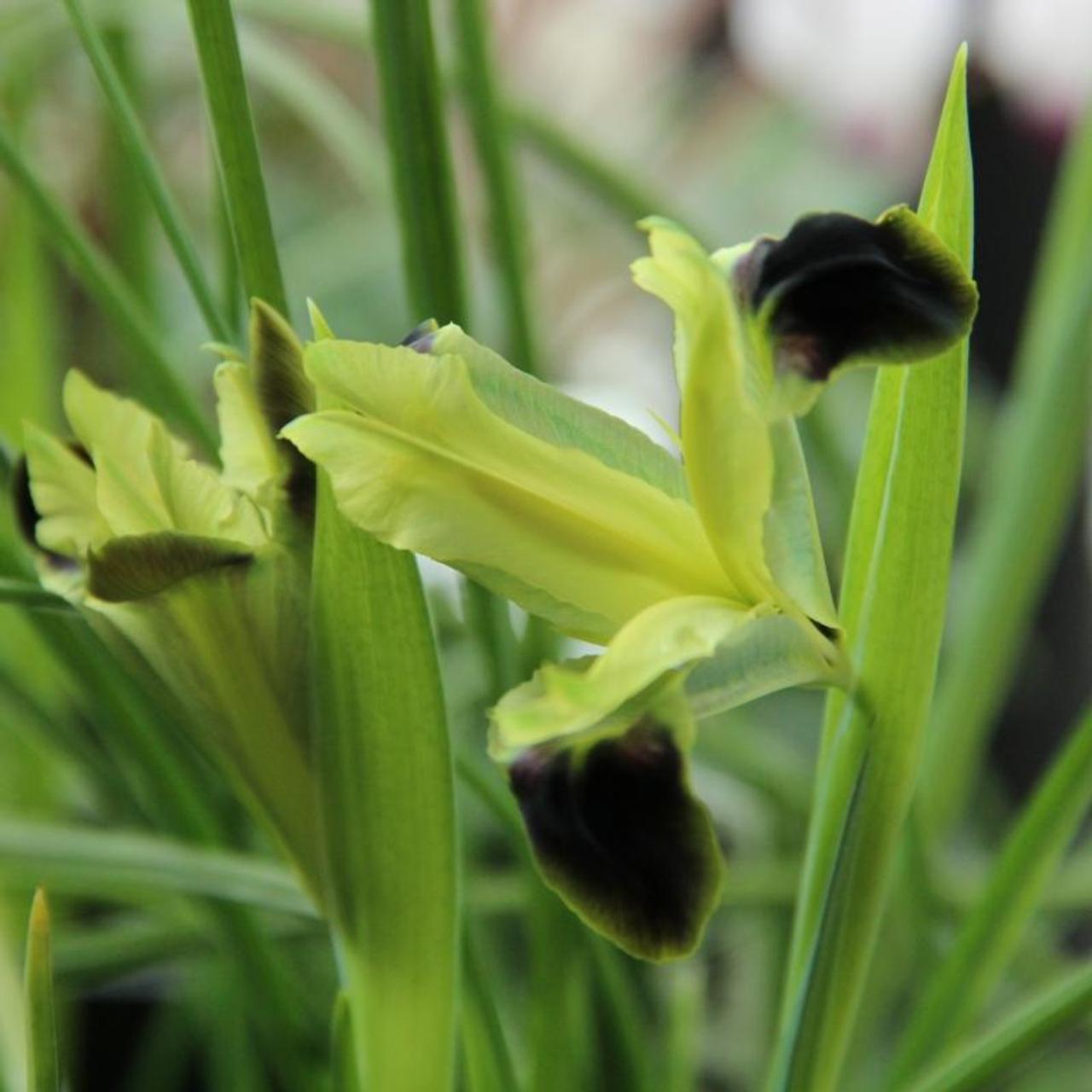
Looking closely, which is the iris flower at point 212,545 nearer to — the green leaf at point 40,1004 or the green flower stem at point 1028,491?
the green leaf at point 40,1004

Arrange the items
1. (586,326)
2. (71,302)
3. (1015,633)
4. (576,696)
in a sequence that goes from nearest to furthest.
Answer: (576,696) < (1015,633) < (71,302) < (586,326)

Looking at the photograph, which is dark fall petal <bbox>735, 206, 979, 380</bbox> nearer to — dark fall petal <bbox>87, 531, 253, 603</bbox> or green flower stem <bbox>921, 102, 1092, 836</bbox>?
dark fall petal <bbox>87, 531, 253, 603</bbox>

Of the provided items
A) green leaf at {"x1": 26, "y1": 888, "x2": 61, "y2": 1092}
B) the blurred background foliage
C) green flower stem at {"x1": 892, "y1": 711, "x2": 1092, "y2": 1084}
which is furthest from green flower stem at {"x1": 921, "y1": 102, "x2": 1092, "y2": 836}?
green leaf at {"x1": 26, "y1": 888, "x2": 61, "y2": 1092}

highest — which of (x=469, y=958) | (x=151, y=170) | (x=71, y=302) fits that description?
(x=71, y=302)

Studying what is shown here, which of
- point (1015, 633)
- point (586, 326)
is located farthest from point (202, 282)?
point (586, 326)

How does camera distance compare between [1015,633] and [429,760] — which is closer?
[429,760]

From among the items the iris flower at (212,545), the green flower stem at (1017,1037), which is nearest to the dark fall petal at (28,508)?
the iris flower at (212,545)

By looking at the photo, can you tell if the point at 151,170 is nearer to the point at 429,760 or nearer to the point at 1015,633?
the point at 429,760
